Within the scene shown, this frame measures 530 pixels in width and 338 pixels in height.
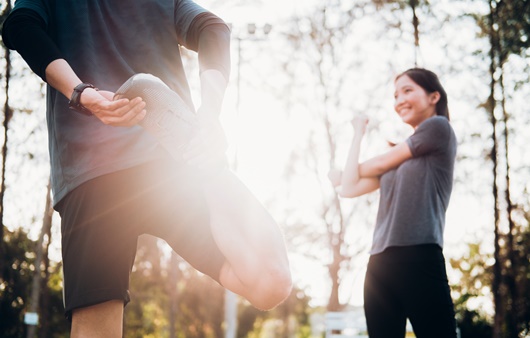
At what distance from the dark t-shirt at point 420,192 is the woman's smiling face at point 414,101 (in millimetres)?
163

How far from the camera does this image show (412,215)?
118 inches

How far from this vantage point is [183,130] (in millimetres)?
Answer: 1741

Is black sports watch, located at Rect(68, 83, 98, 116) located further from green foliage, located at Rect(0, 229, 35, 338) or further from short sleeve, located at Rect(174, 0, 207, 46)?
green foliage, located at Rect(0, 229, 35, 338)

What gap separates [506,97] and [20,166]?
1272 cm

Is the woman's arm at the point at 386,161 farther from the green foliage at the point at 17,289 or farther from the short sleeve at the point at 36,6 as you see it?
the green foliage at the point at 17,289

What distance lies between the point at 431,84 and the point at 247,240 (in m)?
1.87

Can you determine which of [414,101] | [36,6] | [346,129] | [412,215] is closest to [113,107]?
[36,6]

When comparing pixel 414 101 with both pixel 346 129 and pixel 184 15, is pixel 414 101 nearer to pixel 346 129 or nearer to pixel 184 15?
pixel 184 15

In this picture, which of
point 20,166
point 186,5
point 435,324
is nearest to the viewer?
point 186,5

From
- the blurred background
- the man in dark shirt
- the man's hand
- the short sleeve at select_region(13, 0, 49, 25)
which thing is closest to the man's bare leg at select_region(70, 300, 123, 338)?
the man in dark shirt

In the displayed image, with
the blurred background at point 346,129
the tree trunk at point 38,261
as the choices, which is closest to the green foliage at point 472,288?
the blurred background at point 346,129

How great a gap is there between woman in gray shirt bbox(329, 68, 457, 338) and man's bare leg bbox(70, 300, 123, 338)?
1575mm

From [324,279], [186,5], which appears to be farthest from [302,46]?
[186,5]

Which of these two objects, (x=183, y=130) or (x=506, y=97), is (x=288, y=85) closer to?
(x=506, y=97)
